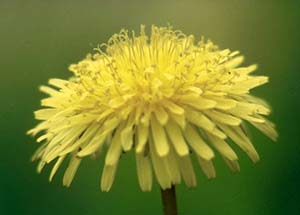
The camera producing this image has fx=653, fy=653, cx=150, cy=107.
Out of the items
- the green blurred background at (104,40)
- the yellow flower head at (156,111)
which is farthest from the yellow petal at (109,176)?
the green blurred background at (104,40)

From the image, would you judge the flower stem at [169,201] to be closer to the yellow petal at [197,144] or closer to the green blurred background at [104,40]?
the yellow petal at [197,144]

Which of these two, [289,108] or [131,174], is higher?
[289,108]

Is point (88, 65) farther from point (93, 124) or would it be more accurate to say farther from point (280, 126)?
point (280, 126)

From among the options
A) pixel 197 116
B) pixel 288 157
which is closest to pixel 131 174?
pixel 288 157

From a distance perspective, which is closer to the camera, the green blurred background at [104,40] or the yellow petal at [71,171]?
the yellow petal at [71,171]

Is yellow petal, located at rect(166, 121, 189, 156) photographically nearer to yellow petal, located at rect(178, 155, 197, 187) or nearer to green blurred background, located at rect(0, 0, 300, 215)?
yellow petal, located at rect(178, 155, 197, 187)

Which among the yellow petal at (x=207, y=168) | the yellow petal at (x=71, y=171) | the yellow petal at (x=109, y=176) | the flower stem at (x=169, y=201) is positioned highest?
the yellow petal at (x=71, y=171)

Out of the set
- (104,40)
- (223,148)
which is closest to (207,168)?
(223,148)

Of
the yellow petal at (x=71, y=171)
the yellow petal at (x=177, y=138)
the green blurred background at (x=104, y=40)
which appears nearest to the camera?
the yellow petal at (x=177, y=138)
